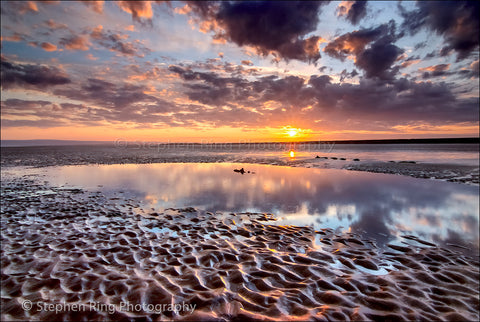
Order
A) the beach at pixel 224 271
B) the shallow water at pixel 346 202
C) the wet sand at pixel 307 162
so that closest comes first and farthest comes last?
the beach at pixel 224 271, the shallow water at pixel 346 202, the wet sand at pixel 307 162

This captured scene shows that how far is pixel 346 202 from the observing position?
12.4 metres

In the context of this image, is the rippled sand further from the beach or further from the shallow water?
the shallow water

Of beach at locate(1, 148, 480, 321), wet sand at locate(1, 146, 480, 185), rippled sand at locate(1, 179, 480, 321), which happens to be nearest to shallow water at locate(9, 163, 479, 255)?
beach at locate(1, 148, 480, 321)

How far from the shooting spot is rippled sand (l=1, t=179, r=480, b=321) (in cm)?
429

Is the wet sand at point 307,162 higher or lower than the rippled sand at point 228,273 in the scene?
higher

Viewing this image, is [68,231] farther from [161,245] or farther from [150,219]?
[161,245]

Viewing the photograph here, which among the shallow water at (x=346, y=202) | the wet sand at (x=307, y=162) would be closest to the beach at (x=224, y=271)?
the shallow water at (x=346, y=202)

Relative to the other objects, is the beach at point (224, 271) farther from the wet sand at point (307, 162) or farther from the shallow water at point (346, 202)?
the wet sand at point (307, 162)

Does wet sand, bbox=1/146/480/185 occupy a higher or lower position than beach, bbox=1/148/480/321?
higher

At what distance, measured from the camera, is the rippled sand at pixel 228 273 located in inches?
169

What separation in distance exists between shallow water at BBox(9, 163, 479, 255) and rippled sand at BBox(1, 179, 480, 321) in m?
1.22

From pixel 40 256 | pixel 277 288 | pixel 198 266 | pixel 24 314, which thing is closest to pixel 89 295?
pixel 24 314

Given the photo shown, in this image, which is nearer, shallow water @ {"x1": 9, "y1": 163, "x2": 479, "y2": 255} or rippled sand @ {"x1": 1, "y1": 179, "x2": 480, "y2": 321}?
rippled sand @ {"x1": 1, "y1": 179, "x2": 480, "y2": 321}

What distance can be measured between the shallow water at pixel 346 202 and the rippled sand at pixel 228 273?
1.22 metres
